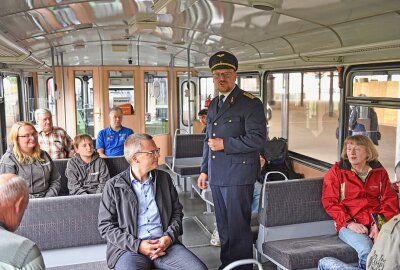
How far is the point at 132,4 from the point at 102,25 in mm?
1558

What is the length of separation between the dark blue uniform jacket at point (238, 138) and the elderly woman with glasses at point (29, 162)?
61.9 inches

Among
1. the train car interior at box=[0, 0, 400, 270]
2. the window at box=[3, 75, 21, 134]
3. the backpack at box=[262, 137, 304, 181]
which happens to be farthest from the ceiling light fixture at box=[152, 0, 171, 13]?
the window at box=[3, 75, 21, 134]

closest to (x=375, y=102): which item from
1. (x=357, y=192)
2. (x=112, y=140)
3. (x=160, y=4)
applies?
(x=357, y=192)

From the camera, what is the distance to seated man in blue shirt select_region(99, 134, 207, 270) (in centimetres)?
262

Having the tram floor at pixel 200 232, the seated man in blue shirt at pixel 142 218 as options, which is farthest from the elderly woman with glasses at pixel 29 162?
the tram floor at pixel 200 232

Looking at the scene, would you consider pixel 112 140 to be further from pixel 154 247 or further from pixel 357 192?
pixel 357 192

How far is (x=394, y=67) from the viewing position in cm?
387

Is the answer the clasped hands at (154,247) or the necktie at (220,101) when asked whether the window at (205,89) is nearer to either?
the necktie at (220,101)

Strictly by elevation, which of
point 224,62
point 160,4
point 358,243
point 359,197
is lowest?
point 358,243

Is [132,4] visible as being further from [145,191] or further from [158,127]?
[158,127]

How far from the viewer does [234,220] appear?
125 inches

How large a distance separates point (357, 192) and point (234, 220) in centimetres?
104

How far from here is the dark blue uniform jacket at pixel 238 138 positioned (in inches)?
119

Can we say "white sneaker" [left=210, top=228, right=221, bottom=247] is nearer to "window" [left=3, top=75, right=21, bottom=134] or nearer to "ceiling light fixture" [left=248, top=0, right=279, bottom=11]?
"ceiling light fixture" [left=248, top=0, right=279, bottom=11]
